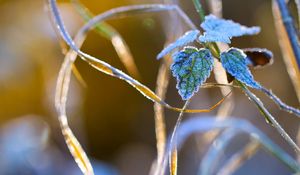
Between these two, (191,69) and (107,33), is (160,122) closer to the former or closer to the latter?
(107,33)

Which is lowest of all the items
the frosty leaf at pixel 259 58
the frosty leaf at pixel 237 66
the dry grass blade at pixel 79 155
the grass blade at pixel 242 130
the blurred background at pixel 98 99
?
the blurred background at pixel 98 99

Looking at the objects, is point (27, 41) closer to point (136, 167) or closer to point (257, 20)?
point (136, 167)

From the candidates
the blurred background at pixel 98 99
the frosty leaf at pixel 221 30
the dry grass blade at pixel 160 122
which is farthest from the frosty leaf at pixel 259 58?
the blurred background at pixel 98 99

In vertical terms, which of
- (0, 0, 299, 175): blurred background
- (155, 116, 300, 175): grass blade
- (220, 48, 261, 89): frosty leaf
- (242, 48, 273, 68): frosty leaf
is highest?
(220, 48, 261, 89): frosty leaf

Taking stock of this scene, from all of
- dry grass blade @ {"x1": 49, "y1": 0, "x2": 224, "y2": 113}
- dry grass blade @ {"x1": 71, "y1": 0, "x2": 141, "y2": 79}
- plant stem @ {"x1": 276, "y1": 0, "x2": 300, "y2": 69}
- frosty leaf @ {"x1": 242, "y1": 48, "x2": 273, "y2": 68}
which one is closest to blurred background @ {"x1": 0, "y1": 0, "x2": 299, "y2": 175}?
dry grass blade @ {"x1": 71, "y1": 0, "x2": 141, "y2": 79}

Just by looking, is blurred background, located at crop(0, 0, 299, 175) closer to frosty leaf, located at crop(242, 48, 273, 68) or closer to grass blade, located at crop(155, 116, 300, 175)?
grass blade, located at crop(155, 116, 300, 175)

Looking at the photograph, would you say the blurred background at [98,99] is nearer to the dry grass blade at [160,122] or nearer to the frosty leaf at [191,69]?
the dry grass blade at [160,122]
